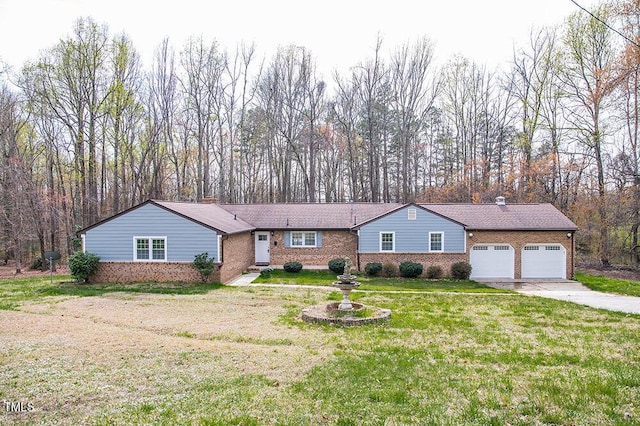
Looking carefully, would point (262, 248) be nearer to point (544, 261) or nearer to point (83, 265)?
point (83, 265)

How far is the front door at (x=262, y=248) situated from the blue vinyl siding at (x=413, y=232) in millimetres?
5897

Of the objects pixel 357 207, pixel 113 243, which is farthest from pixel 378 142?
pixel 113 243

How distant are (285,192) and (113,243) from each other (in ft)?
61.9

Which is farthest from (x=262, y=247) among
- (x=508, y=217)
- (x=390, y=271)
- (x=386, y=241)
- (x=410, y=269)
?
(x=508, y=217)

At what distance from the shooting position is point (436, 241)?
853 inches

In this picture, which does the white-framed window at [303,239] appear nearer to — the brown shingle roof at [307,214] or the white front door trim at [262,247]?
the brown shingle roof at [307,214]

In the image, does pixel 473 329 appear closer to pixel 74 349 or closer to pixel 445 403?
pixel 445 403

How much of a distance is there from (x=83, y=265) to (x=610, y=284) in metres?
24.3

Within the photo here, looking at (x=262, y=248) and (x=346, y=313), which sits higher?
(x=262, y=248)

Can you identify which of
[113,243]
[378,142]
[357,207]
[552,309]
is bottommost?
[552,309]

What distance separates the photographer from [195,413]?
518cm

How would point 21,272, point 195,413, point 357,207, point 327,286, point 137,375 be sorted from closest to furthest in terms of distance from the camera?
1. point 195,413
2. point 137,375
3. point 327,286
4. point 21,272
5. point 357,207

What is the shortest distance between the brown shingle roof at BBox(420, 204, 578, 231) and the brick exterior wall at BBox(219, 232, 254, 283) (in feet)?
34.1

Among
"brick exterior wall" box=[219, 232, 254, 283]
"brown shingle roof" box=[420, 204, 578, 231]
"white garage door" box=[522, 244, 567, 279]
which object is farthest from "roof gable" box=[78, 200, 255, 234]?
"white garage door" box=[522, 244, 567, 279]
